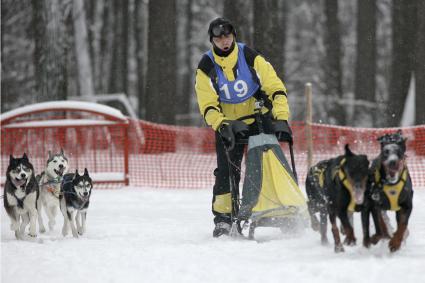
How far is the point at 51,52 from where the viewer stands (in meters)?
16.7

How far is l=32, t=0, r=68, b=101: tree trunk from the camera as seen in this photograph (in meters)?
16.7

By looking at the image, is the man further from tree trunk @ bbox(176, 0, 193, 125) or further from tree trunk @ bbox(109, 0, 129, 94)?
tree trunk @ bbox(176, 0, 193, 125)

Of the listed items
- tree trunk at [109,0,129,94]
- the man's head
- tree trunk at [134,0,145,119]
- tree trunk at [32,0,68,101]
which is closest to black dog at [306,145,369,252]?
the man's head

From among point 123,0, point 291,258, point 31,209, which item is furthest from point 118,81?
point 291,258

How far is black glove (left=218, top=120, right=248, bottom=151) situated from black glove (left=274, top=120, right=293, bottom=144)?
29cm

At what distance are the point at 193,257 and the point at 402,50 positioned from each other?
1451cm

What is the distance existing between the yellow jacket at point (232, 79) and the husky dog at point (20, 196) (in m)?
2.02

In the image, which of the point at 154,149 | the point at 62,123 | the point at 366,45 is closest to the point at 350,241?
the point at 62,123

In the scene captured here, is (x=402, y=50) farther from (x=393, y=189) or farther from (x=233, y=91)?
(x=393, y=189)

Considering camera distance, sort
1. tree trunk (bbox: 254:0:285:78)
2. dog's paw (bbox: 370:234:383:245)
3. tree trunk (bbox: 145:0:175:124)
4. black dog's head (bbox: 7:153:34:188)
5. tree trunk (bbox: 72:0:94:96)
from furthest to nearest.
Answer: tree trunk (bbox: 72:0:94:96) → tree trunk (bbox: 254:0:285:78) → tree trunk (bbox: 145:0:175:124) → black dog's head (bbox: 7:153:34:188) → dog's paw (bbox: 370:234:383:245)

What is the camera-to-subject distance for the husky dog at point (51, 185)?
26.3ft

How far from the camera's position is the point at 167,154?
1435 centimetres

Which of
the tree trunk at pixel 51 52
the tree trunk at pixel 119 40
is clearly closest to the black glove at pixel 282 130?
the tree trunk at pixel 51 52

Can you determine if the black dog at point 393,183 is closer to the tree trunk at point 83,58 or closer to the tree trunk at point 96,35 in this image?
the tree trunk at point 83,58
